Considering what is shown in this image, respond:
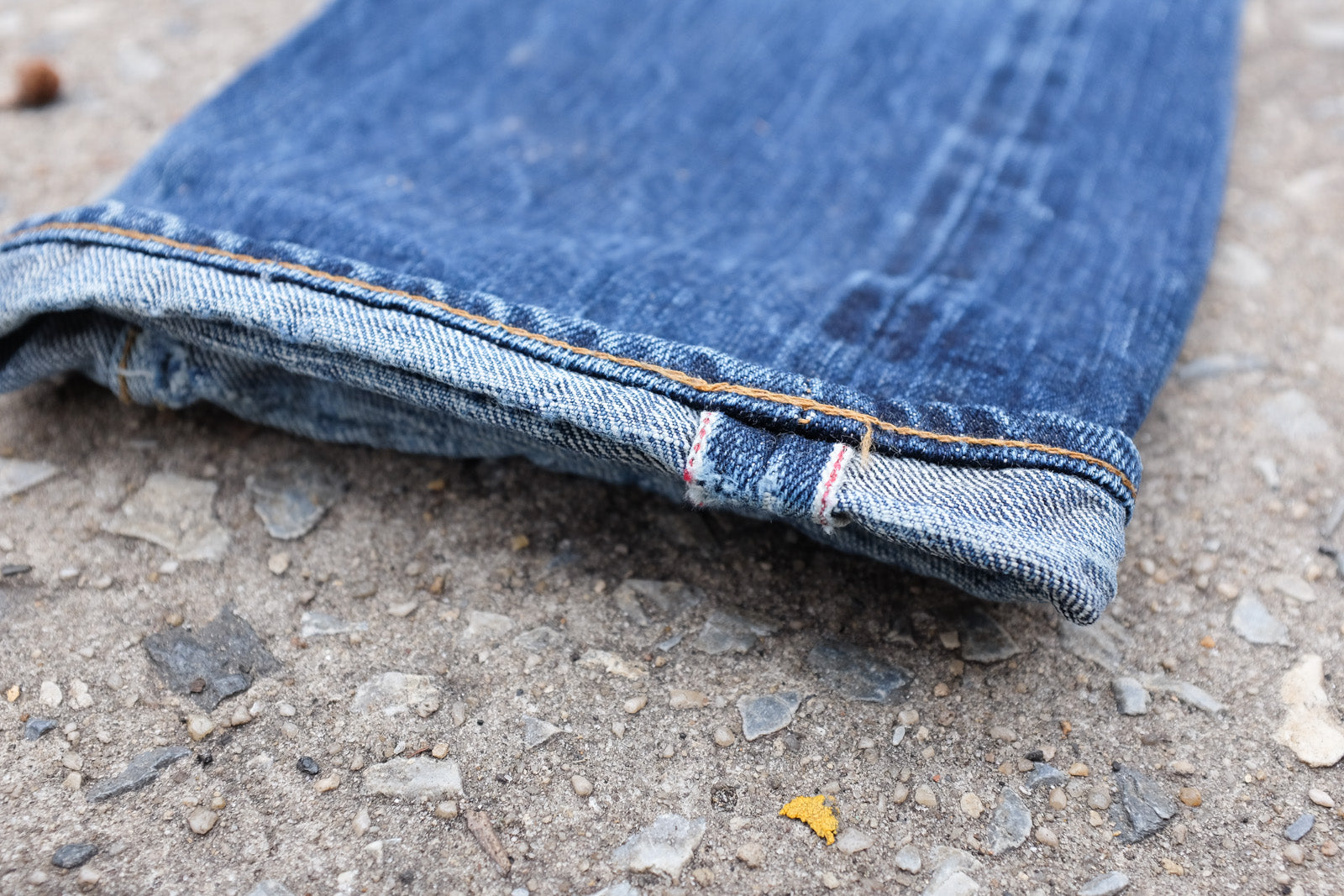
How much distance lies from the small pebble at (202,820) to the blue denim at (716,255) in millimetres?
412

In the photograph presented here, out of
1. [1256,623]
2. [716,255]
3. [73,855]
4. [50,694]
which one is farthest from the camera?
[716,255]

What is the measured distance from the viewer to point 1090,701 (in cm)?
99

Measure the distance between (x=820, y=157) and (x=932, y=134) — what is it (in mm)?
173

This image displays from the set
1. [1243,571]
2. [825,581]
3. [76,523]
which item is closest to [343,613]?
[76,523]

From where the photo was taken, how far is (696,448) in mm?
893

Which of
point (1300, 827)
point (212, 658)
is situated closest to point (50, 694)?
point (212, 658)

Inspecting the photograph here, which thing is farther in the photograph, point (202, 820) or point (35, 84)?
point (35, 84)

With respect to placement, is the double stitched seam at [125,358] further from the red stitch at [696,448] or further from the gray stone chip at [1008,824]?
the gray stone chip at [1008,824]

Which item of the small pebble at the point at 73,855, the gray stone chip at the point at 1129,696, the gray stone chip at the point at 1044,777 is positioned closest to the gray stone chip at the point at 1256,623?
the gray stone chip at the point at 1129,696

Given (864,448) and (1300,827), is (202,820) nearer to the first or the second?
(864,448)

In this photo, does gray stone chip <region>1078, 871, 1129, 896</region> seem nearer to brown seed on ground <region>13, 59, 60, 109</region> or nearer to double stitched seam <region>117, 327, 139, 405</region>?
double stitched seam <region>117, 327, 139, 405</region>

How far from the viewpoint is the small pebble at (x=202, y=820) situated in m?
0.87

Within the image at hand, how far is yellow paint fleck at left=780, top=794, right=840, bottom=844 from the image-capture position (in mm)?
891

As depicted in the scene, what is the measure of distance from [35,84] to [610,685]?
4.82ft
